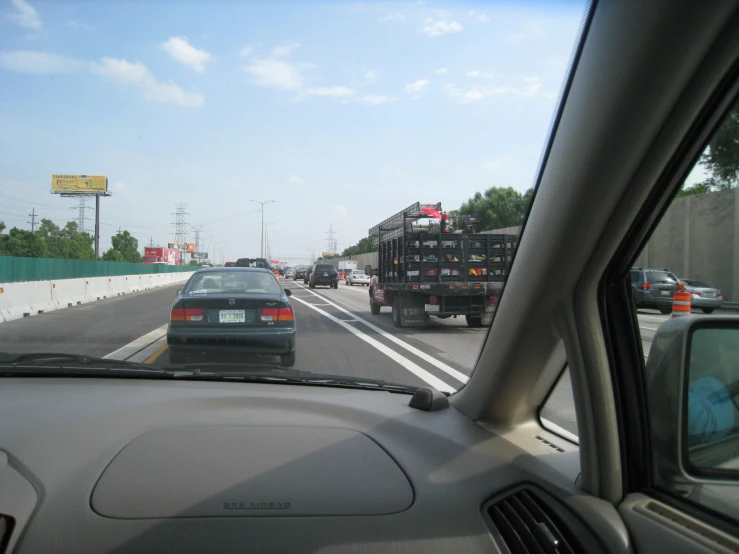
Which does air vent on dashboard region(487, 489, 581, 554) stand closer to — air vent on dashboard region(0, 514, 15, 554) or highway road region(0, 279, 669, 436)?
air vent on dashboard region(0, 514, 15, 554)

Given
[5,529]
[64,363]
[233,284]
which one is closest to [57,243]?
[233,284]

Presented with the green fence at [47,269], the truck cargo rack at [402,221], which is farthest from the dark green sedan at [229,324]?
the green fence at [47,269]

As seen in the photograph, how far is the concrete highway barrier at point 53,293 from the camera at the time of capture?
51.5 feet

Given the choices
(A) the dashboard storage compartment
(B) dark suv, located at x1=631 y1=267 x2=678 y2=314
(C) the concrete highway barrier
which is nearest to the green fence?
(C) the concrete highway barrier

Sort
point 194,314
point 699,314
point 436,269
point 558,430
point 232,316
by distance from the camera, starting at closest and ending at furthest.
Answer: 1. point 699,314
2. point 558,430
3. point 194,314
4. point 232,316
5. point 436,269

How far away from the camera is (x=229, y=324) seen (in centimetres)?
805

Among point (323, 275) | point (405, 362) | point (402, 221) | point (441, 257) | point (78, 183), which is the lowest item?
point (405, 362)

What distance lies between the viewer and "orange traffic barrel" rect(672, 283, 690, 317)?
194 centimetres

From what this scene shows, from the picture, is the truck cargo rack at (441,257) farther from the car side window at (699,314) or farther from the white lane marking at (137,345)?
the car side window at (699,314)

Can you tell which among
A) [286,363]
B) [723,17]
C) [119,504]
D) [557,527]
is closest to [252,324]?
[286,363]

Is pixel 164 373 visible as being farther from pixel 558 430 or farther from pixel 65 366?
pixel 558 430

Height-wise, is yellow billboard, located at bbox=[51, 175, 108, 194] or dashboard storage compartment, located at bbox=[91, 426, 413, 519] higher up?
yellow billboard, located at bbox=[51, 175, 108, 194]

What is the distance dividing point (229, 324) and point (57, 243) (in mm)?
49325

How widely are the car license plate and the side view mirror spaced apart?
263 inches
